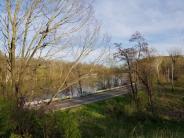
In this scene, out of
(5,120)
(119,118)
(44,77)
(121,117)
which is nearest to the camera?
(5,120)

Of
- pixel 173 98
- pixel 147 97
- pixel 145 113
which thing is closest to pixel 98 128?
pixel 145 113

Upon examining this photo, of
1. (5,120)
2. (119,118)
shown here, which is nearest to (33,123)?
(5,120)

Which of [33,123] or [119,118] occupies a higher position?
[33,123]

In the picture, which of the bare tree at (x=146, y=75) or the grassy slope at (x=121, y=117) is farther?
the bare tree at (x=146, y=75)

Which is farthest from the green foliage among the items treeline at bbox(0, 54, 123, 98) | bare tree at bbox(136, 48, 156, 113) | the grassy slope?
bare tree at bbox(136, 48, 156, 113)

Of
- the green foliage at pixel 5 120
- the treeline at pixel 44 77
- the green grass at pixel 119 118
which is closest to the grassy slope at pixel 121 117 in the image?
the green grass at pixel 119 118

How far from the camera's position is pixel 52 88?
14.9 meters

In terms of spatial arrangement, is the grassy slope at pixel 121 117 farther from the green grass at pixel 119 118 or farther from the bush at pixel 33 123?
the bush at pixel 33 123

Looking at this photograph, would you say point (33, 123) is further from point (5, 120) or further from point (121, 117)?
point (121, 117)

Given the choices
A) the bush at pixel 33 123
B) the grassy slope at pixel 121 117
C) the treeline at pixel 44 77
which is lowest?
the grassy slope at pixel 121 117

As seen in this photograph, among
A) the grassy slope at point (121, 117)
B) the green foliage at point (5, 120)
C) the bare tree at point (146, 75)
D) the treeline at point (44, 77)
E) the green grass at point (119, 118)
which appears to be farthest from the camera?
the bare tree at point (146, 75)

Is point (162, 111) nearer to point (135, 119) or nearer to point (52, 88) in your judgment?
point (135, 119)

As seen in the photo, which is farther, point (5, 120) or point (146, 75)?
point (146, 75)

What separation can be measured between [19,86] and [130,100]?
28.1 m
